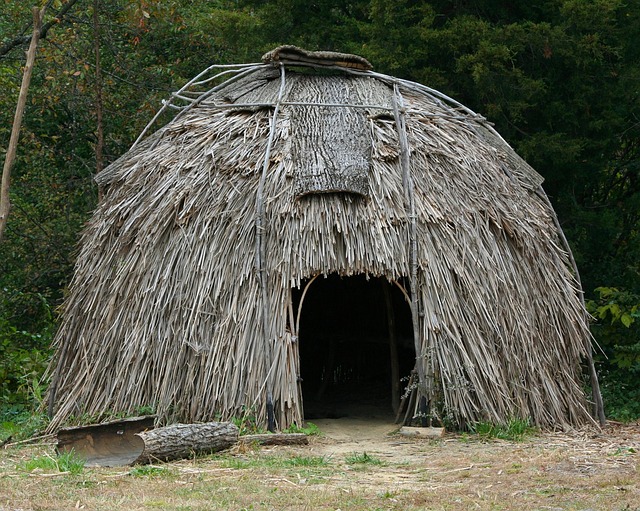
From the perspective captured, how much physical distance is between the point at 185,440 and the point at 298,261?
6.92 ft

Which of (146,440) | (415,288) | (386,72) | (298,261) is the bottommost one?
(146,440)

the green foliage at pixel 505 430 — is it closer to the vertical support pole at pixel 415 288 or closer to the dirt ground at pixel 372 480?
the dirt ground at pixel 372 480

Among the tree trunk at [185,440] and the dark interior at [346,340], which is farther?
the dark interior at [346,340]

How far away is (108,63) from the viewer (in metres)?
15.9

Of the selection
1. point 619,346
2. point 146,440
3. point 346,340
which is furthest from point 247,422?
point 619,346

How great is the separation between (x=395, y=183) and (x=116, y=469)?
3.88 metres

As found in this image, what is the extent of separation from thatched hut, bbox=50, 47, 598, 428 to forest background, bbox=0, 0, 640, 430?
2402 millimetres

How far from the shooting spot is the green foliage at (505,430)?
356 inches

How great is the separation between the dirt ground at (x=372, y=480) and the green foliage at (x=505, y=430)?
0.44 feet

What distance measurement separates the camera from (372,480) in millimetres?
7234

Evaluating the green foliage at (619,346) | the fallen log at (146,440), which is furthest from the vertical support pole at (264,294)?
the green foliage at (619,346)

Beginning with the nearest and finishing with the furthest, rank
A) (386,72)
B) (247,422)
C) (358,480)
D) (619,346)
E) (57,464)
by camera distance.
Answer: (358,480), (57,464), (247,422), (619,346), (386,72)

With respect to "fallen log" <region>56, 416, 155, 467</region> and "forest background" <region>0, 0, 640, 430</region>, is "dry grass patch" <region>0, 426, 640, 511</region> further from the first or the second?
"forest background" <region>0, 0, 640, 430</region>

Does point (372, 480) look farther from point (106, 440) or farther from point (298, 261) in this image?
point (298, 261)
